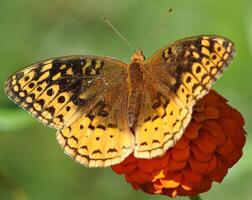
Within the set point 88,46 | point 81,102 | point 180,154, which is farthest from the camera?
point 88,46

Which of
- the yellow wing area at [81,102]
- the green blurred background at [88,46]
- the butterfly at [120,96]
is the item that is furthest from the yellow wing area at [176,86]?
the green blurred background at [88,46]

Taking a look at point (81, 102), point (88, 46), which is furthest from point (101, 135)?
point (88, 46)

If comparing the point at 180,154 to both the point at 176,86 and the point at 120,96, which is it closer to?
the point at 176,86

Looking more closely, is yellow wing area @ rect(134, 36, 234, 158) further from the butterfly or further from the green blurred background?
the green blurred background

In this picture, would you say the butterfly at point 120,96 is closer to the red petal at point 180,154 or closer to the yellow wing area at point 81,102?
the yellow wing area at point 81,102

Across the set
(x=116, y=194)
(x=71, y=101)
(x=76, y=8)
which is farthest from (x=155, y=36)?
(x=71, y=101)

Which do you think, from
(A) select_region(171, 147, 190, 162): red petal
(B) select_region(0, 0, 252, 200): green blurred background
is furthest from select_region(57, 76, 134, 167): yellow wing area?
(B) select_region(0, 0, 252, 200): green blurred background
